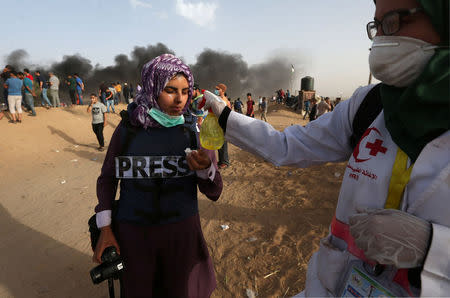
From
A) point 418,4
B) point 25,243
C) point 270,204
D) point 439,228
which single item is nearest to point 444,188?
point 439,228

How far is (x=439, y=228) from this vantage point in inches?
32.8

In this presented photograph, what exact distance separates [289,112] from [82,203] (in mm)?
20447

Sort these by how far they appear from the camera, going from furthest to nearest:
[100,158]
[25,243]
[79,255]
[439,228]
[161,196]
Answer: [100,158] < [25,243] < [79,255] < [161,196] < [439,228]

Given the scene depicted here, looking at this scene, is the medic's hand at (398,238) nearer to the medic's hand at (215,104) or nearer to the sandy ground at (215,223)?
the medic's hand at (215,104)

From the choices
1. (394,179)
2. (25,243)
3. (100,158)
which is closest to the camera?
(394,179)

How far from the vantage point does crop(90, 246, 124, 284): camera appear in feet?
5.32

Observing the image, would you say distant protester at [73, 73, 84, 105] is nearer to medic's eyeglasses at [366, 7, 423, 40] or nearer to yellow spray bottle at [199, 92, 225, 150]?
yellow spray bottle at [199, 92, 225, 150]

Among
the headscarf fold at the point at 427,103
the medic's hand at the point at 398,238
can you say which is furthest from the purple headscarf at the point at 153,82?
the medic's hand at the point at 398,238

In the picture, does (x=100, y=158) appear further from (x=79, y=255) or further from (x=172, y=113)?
(x=172, y=113)

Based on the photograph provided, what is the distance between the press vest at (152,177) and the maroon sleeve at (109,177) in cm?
6

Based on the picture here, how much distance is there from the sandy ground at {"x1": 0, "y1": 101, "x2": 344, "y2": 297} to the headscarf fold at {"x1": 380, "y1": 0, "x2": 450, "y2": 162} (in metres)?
2.43

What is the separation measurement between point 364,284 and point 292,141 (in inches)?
28.9

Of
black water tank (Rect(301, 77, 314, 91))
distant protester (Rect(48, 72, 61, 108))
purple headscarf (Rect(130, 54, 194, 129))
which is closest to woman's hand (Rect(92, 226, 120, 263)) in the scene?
purple headscarf (Rect(130, 54, 194, 129))

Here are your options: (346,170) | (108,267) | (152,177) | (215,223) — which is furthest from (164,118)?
(215,223)
